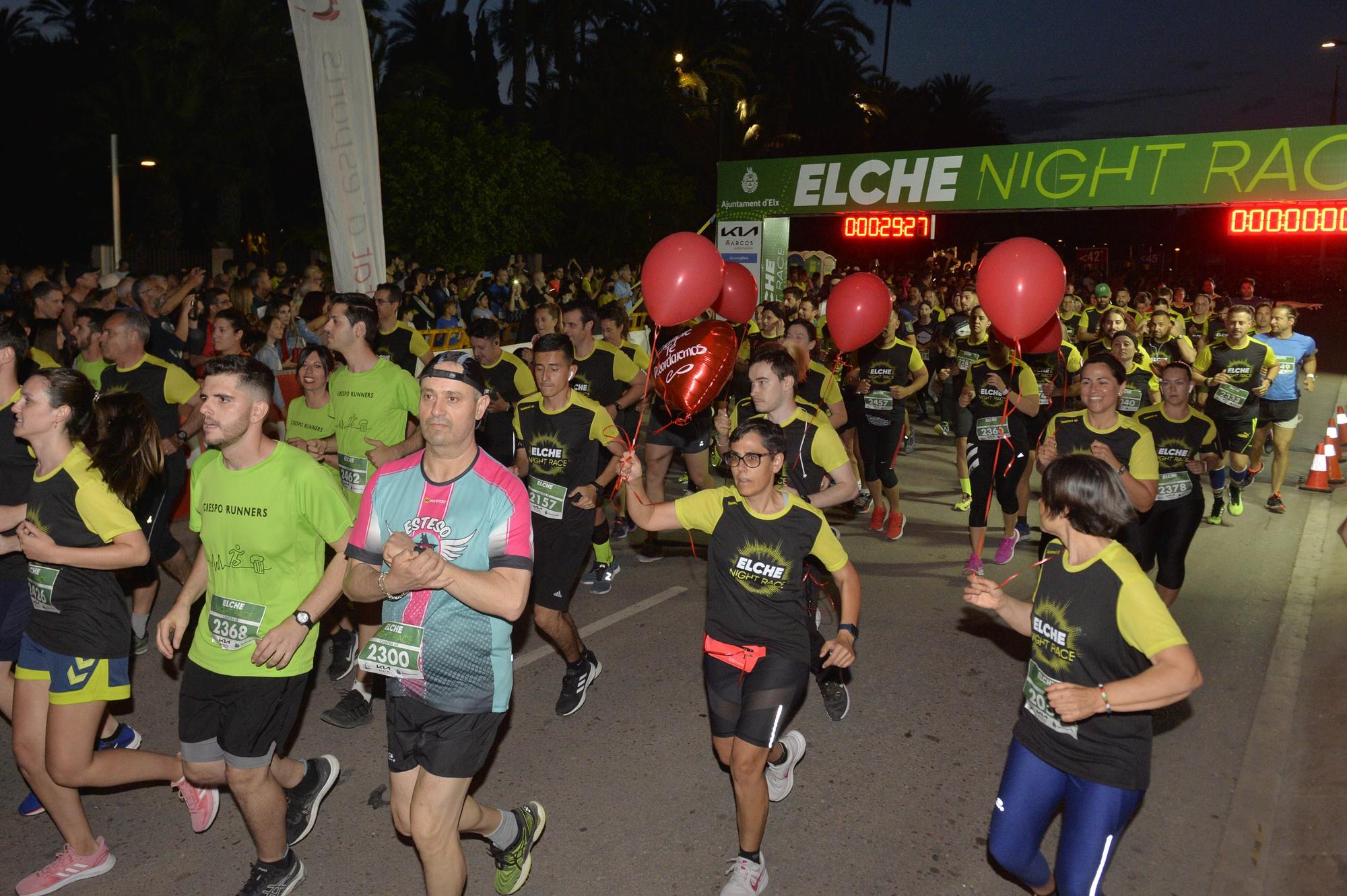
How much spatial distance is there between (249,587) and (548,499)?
2.34m

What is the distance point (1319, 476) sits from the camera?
12.6 metres

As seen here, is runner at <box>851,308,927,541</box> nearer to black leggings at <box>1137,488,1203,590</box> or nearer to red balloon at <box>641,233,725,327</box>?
black leggings at <box>1137,488,1203,590</box>

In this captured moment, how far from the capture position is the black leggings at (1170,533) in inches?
275

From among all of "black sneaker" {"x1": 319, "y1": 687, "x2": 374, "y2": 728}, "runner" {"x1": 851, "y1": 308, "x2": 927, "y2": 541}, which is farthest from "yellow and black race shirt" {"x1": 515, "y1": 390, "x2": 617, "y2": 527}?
"runner" {"x1": 851, "y1": 308, "x2": 927, "y2": 541}

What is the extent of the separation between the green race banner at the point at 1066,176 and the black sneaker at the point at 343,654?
1315 cm

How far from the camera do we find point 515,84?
→ 40.0 m

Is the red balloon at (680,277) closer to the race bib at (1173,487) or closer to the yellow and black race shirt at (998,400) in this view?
the yellow and black race shirt at (998,400)

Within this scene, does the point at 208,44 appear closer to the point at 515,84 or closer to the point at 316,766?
the point at 515,84

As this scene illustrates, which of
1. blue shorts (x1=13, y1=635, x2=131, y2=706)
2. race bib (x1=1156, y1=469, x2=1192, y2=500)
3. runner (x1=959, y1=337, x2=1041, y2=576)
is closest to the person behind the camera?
blue shorts (x1=13, y1=635, x2=131, y2=706)

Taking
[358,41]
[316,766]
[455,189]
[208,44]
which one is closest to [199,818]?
[316,766]

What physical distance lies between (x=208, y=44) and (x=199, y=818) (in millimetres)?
28708

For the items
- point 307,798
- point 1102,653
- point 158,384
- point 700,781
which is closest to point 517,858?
point 307,798

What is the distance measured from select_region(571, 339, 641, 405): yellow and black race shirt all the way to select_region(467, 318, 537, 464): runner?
411 mm

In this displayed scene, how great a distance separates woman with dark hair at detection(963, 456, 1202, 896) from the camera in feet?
11.0
